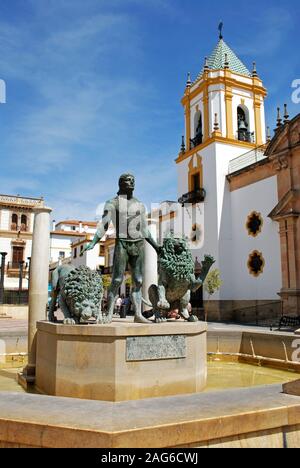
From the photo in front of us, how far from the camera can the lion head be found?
19.4 feet

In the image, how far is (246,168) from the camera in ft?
75.4

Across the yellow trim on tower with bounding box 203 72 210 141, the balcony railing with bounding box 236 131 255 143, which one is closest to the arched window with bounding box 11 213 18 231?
the yellow trim on tower with bounding box 203 72 210 141

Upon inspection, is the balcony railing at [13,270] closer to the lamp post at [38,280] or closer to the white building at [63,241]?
the white building at [63,241]

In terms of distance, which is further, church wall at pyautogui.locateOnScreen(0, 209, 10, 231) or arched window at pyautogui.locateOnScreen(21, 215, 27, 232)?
arched window at pyautogui.locateOnScreen(21, 215, 27, 232)

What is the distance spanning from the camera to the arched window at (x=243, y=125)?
86.2ft

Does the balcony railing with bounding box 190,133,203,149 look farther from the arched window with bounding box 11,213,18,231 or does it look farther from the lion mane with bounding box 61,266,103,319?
the arched window with bounding box 11,213,18,231

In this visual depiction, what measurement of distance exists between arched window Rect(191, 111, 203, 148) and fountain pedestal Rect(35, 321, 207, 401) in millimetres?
23456

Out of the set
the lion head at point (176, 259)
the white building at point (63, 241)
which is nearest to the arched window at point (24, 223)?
the white building at point (63, 241)

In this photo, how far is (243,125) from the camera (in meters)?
26.5

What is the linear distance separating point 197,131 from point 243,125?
313 cm

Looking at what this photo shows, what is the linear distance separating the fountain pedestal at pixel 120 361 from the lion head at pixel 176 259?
0.98 meters

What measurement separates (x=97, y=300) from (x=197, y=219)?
70.3 ft

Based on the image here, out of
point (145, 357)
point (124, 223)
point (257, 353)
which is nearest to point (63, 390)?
point (145, 357)

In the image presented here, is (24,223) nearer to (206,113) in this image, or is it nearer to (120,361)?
(206,113)
